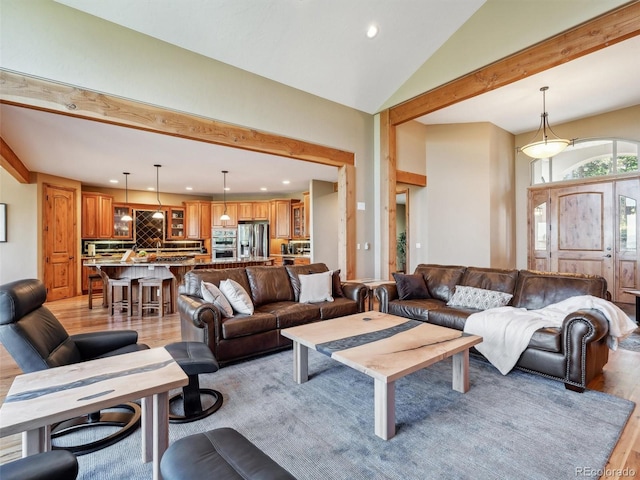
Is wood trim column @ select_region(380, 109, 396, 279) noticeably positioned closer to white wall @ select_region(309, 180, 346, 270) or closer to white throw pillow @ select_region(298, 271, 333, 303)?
white throw pillow @ select_region(298, 271, 333, 303)

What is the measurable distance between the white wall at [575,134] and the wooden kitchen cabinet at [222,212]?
23.9 ft

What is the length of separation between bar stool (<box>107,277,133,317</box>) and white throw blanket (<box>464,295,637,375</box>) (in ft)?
16.2

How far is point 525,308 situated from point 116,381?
12.1ft

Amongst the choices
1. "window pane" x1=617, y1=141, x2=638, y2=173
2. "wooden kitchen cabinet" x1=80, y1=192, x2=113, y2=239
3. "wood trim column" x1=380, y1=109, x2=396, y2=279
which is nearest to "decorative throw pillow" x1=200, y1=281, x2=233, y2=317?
"wood trim column" x1=380, y1=109, x2=396, y2=279

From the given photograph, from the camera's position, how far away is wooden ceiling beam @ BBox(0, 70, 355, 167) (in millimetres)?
2848

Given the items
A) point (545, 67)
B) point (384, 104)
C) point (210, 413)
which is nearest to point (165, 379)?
point (210, 413)

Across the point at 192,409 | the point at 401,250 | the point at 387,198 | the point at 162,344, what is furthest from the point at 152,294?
the point at 401,250

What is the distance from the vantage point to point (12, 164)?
504 cm

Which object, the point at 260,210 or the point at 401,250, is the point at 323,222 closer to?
the point at 260,210

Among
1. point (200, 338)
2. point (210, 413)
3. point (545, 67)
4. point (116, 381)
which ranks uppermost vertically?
point (545, 67)

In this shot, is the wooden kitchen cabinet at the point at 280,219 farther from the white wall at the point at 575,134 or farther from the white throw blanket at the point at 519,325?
the white throw blanket at the point at 519,325

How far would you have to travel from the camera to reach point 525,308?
134 inches

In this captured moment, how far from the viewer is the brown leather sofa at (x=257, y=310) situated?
116 inches

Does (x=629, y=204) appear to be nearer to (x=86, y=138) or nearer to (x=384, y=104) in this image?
(x=384, y=104)
